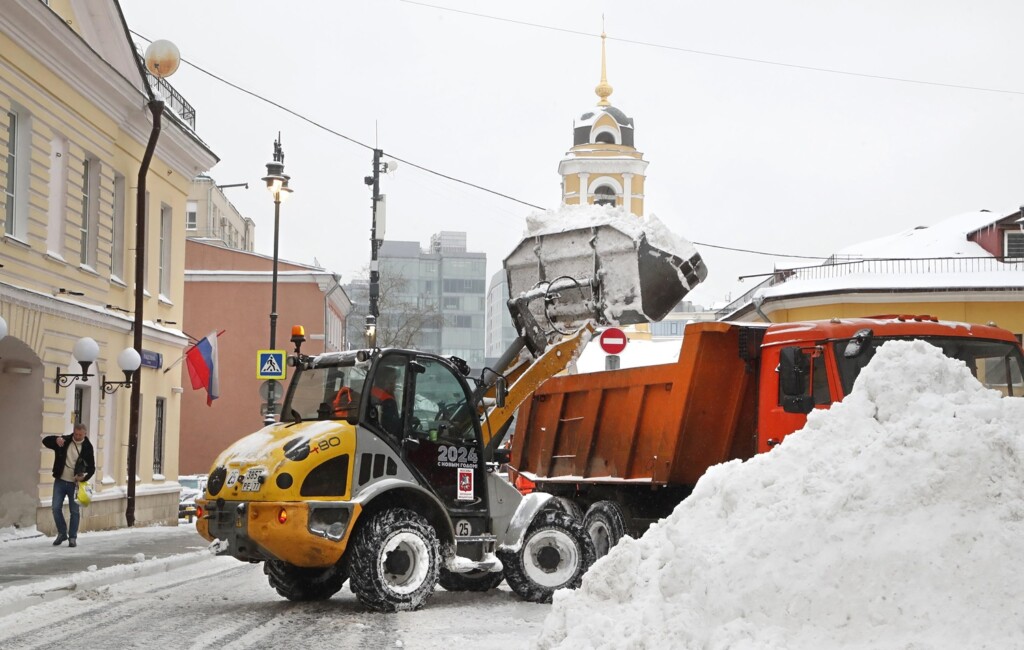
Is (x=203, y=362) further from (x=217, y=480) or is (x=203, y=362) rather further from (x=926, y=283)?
(x=926, y=283)

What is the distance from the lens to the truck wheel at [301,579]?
11914mm

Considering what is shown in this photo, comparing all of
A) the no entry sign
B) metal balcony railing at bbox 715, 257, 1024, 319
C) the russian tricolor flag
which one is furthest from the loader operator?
metal balcony railing at bbox 715, 257, 1024, 319

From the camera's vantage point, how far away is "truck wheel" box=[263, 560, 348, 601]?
11914 mm

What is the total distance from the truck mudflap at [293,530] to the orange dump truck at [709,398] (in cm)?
362

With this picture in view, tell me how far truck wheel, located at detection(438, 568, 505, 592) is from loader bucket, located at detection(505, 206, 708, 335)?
2.54 m

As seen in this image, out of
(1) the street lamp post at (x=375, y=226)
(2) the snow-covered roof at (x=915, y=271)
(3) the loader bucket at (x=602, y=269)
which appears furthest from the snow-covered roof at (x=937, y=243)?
(3) the loader bucket at (x=602, y=269)

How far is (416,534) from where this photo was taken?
11.0 meters

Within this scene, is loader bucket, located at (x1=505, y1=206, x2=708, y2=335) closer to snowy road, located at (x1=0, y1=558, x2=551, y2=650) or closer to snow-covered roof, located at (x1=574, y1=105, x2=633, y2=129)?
snowy road, located at (x1=0, y1=558, x2=551, y2=650)

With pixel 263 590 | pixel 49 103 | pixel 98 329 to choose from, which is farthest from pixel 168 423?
pixel 263 590

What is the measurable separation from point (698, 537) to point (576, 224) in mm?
6007

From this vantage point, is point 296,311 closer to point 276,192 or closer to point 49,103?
point 276,192

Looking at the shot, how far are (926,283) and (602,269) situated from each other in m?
28.9

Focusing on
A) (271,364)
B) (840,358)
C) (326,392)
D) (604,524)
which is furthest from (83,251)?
(840,358)

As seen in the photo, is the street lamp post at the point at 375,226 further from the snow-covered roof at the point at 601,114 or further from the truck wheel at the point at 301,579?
the snow-covered roof at the point at 601,114
